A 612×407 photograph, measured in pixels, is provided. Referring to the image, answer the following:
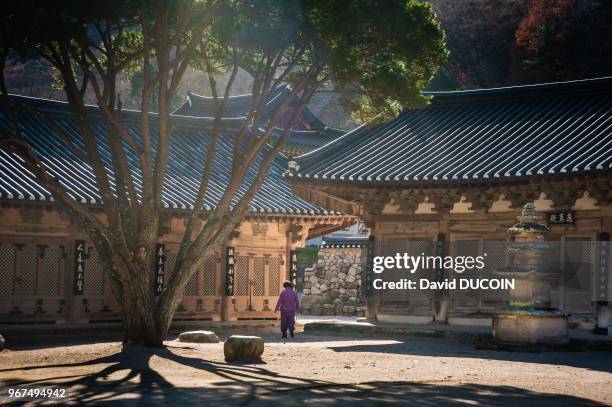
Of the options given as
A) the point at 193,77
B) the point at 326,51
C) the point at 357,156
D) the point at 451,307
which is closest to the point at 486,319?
the point at 451,307

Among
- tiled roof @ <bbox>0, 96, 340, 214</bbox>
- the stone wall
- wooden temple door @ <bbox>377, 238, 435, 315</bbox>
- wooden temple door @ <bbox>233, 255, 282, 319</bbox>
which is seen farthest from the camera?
the stone wall

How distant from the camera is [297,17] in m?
15.8

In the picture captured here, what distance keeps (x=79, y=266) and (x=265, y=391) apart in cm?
1277

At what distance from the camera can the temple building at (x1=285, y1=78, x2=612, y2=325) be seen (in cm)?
1997

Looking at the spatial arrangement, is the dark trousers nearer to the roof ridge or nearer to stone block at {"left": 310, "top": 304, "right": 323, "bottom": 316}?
the roof ridge

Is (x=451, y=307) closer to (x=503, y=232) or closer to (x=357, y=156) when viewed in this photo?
(x=503, y=232)

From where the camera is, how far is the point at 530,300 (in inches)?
673

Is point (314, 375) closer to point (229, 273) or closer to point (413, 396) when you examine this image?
point (413, 396)

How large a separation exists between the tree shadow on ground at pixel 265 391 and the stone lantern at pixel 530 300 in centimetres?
582

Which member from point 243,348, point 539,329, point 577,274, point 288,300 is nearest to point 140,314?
point 243,348

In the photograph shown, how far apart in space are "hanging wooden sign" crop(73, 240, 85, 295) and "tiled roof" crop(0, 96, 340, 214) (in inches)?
54.0

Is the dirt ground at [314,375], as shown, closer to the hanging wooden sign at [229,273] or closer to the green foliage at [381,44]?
the green foliage at [381,44]

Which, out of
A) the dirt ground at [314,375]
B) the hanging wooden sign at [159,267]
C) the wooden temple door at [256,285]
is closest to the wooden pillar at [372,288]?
the wooden temple door at [256,285]

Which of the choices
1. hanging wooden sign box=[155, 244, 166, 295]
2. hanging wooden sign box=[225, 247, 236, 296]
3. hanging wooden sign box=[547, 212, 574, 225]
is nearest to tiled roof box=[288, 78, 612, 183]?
hanging wooden sign box=[547, 212, 574, 225]
